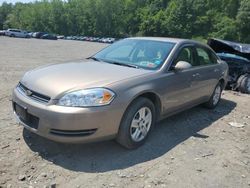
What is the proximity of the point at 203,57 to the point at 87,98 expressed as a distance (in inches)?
129

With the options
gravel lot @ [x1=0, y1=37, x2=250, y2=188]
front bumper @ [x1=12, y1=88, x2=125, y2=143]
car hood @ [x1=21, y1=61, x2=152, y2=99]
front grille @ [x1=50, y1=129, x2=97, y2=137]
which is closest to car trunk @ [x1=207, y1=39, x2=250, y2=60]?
gravel lot @ [x1=0, y1=37, x2=250, y2=188]

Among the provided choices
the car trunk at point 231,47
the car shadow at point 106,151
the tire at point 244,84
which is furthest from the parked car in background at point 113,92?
the car trunk at point 231,47

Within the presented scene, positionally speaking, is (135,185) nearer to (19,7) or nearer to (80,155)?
(80,155)

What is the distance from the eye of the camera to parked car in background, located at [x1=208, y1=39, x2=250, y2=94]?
945cm

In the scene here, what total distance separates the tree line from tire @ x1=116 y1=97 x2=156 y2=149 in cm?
6453

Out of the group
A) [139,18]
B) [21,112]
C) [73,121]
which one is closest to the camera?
[73,121]

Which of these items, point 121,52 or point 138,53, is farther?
point 121,52

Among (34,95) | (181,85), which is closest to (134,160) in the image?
(34,95)

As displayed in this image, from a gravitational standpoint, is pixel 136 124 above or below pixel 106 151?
above

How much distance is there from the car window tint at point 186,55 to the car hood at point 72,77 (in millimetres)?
879

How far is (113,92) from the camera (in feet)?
12.9

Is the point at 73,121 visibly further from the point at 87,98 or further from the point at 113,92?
the point at 113,92

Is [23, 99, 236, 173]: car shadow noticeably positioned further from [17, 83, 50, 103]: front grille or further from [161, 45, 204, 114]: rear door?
[17, 83, 50, 103]: front grille

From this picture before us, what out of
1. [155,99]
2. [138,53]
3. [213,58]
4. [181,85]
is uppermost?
[138,53]
